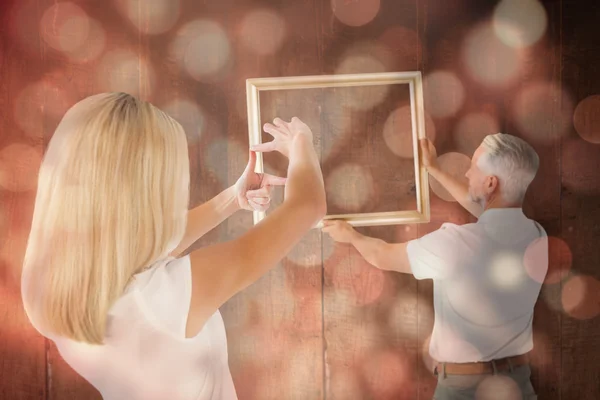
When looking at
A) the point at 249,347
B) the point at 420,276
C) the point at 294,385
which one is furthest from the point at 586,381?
the point at 249,347

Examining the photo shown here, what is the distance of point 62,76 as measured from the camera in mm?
1332

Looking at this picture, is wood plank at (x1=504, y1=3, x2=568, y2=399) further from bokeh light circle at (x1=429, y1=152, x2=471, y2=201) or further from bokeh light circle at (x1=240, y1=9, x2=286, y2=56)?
bokeh light circle at (x1=240, y1=9, x2=286, y2=56)

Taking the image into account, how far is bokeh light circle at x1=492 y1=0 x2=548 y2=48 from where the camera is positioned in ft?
4.40

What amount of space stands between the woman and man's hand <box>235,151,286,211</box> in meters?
0.35

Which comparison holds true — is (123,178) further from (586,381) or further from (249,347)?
(586,381)

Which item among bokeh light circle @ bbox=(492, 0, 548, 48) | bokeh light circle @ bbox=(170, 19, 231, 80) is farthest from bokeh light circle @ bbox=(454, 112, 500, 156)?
bokeh light circle @ bbox=(170, 19, 231, 80)

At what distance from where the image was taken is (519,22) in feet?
4.41

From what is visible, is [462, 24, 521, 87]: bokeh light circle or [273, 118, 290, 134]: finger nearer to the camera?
[273, 118, 290, 134]: finger

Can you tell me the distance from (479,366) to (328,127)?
28.6 inches

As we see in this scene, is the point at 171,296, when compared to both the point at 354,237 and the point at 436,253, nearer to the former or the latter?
the point at 354,237

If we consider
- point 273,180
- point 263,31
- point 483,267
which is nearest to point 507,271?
point 483,267

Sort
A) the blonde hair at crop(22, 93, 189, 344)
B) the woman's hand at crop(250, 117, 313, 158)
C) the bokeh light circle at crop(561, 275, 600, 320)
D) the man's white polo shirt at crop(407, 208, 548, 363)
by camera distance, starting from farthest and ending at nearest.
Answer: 1. the bokeh light circle at crop(561, 275, 600, 320)
2. the man's white polo shirt at crop(407, 208, 548, 363)
3. the woman's hand at crop(250, 117, 313, 158)
4. the blonde hair at crop(22, 93, 189, 344)

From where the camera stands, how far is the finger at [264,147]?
126 cm

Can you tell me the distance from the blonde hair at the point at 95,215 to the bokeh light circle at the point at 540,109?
968 millimetres
